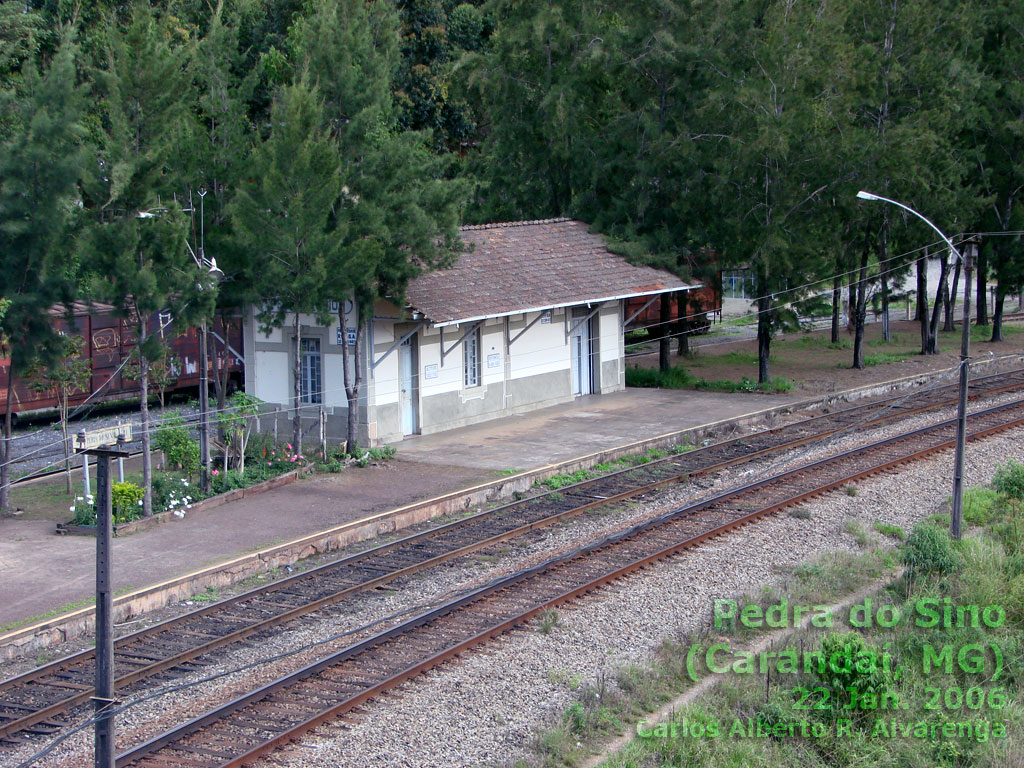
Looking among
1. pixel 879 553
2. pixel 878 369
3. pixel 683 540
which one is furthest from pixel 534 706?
pixel 878 369

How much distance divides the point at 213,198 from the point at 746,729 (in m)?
13.0

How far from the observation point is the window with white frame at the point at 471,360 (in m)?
22.4

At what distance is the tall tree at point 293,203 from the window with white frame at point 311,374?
2863 mm

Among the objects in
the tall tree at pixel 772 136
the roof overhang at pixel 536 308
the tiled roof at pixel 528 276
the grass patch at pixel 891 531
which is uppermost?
the tall tree at pixel 772 136

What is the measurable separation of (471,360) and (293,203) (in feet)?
21.2

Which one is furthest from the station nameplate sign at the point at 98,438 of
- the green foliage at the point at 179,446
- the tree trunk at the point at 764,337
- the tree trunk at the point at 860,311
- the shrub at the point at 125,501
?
the tree trunk at the point at 860,311

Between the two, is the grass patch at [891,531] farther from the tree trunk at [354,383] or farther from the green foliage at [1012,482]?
the tree trunk at [354,383]

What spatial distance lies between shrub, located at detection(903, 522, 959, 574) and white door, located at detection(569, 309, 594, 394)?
42.4ft

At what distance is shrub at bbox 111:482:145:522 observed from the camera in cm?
1531

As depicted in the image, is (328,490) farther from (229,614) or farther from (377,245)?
(229,614)

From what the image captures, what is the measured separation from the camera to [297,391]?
67.9ft

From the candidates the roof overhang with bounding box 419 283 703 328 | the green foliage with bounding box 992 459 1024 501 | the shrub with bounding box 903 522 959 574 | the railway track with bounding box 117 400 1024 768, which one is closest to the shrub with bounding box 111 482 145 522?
the railway track with bounding box 117 400 1024 768

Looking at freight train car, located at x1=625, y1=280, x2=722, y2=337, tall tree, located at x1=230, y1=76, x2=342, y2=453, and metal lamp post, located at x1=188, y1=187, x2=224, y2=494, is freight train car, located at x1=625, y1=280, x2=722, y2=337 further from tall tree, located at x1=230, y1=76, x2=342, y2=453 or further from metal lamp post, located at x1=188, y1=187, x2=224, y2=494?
metal lamp post, located at x1=188, y1=187, x2=224, y2=494

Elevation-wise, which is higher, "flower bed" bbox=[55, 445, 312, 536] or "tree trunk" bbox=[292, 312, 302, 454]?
"tree trunk" bbox=[292, 312, 302, 454]
